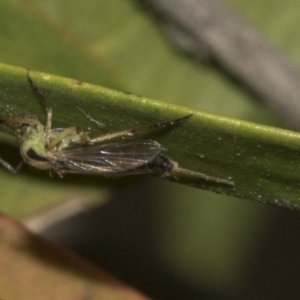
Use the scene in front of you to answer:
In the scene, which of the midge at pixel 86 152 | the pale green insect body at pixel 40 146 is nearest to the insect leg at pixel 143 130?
the midge at pixel 86 152

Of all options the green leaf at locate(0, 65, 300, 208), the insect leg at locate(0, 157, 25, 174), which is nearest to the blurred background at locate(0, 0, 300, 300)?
the insect leg at locate(0, 157, 25, 174)

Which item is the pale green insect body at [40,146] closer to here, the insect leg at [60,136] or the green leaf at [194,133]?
the insect leg at [60,136]

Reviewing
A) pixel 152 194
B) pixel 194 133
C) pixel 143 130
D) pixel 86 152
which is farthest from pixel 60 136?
pixel 152 194

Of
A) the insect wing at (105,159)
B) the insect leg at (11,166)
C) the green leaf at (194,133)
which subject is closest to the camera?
the green leaf at (194,133)

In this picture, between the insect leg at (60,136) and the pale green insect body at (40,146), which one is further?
the pale green insect body at (40,146)

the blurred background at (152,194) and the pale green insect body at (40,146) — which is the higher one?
the blurred background at (152,194)

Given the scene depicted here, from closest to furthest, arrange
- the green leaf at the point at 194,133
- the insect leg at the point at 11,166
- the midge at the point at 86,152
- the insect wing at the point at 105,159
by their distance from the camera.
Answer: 1. the green leaf at the point at 194,133
2. the midge at the point at 86,152
3. the insect wing at the point at 105,159
4. the insect leg at the point at 11,166

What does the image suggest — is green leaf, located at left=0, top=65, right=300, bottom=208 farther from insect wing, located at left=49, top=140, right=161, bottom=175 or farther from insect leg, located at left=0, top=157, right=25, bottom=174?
insect leg, located at left=0, top=157, right=25, bottom=174

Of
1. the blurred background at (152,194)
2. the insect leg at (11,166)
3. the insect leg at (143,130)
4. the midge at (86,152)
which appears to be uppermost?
the blurred background at (152,194)
